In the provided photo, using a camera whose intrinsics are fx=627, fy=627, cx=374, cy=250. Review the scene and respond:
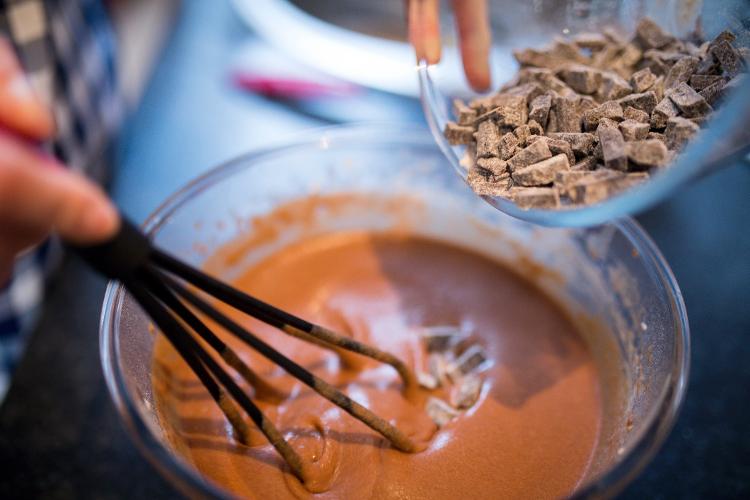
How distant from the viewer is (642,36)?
41.9 inches

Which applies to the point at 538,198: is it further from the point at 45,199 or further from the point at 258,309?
the point at 45,199

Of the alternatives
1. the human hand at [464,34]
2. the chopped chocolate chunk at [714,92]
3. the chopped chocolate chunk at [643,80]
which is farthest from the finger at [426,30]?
the chopped chocolate chunk at [714,92]

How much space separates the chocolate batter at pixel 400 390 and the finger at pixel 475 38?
1.31ft

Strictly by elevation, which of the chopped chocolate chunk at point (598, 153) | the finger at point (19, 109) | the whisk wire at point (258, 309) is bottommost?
the whisk wire at point (258, 309)

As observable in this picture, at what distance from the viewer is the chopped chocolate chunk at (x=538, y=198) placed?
83 centimetres

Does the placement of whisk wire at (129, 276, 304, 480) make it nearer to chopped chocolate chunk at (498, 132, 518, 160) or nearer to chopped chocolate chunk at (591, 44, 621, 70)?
chopped chocolate chunk at (498, 132, 518, 160)

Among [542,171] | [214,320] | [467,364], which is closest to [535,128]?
[542,171]

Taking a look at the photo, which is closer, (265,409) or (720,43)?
(720,43)

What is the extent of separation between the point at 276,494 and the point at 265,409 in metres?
0.16

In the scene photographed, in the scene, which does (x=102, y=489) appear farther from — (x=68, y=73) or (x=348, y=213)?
(x=68, y=73)

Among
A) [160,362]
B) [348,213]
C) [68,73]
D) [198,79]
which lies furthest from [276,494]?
[198,79]

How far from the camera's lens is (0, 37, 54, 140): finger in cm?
66

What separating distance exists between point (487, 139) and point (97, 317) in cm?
95

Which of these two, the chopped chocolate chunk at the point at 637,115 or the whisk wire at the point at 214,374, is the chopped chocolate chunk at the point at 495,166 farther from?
the whisk wire at the point at 214,374
